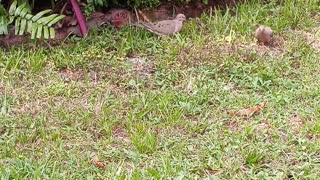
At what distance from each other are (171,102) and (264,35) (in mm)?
968

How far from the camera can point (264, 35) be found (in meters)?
3.76

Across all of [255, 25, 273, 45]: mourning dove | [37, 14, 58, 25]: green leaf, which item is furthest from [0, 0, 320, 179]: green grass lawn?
[37, 14, 58, 25]: green leaf

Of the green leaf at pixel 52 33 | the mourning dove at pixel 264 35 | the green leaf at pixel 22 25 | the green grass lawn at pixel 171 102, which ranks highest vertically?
the green leaf at pixel 22 25

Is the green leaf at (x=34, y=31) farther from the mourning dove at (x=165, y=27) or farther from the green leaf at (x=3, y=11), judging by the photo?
the mourning dove at (x=165, y=27)

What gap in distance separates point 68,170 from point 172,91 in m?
0.89

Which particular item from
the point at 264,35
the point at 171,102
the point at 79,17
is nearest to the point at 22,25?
the point at 79,17

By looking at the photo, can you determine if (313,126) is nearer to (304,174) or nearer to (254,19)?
(304,174)

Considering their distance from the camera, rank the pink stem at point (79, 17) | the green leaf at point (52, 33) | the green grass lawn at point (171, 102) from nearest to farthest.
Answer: the green grass lawn at point (171, 102), the green leaf at point (52, 33), the pink stem at point (79, 17)

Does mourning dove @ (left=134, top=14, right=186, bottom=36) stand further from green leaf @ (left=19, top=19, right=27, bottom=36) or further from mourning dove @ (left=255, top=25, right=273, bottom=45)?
green leaf @ (left=19, top=19, right=27, bottom=36)

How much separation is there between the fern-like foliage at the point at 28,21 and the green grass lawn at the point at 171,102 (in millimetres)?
138

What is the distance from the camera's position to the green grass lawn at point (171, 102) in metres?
2.69

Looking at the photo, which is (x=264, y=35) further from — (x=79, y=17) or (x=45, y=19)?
(x=45, y=19)

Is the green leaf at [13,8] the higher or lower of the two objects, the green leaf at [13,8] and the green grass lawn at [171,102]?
the higher

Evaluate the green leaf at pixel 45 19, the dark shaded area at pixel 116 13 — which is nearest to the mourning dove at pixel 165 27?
the dark shaded area at pixel 116 13
